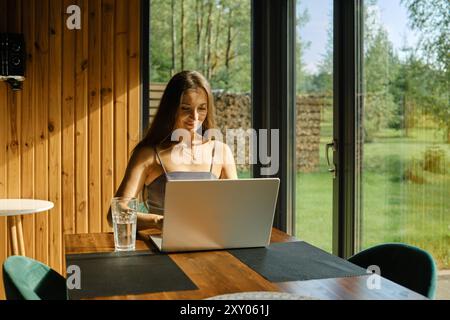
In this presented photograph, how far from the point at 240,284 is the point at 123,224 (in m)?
0.61

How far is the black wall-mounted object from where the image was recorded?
3582 millimetres

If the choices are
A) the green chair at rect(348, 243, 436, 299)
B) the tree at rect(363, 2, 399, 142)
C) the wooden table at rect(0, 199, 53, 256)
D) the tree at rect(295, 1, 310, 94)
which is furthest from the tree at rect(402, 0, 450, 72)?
the wooden table at rect(0, 199, 53, 256)

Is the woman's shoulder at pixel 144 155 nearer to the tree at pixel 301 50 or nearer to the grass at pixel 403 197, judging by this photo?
the grass at pixel 403 197

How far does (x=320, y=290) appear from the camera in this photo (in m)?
1.54

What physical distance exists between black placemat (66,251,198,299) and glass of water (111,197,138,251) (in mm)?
69

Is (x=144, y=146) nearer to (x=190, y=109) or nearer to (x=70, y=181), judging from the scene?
(x=190, y=109)

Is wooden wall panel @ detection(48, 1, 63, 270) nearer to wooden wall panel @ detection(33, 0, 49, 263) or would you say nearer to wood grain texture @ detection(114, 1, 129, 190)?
wooden wall panel @ detection(33, 0, 49, 263)

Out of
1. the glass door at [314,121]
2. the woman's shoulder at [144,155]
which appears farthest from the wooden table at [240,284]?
the glass door at [314,121]

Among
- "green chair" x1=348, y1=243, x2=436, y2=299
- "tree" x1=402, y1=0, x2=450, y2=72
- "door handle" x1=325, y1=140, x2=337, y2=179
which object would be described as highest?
"tree" x1=402, y1=0, x2=450, y2=72

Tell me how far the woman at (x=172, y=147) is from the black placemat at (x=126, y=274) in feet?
2.60

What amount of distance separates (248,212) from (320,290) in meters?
0.49

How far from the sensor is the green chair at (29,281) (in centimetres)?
166
